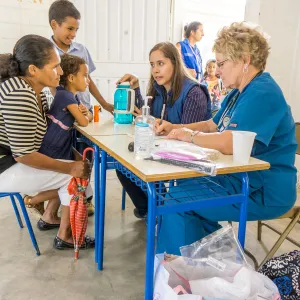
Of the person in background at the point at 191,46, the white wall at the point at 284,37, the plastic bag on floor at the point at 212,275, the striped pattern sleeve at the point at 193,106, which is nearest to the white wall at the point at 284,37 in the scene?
the white wall at the point at 284,37

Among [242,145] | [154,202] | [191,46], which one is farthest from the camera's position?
[191,46]

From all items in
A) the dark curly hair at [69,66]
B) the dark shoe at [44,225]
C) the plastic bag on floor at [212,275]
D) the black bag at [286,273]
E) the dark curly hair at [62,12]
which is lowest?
the dark shoe at [44,225]

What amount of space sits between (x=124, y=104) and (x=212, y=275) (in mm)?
1302

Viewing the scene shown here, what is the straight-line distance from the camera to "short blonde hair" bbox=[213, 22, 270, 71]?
4.79 feet

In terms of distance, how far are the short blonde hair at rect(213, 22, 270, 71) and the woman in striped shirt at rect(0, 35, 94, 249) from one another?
0.89m

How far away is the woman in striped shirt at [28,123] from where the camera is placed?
158cm

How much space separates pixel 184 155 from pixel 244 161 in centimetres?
23

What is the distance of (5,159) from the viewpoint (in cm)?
171

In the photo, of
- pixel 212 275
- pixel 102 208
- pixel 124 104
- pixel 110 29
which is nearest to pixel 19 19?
pixel 110 29

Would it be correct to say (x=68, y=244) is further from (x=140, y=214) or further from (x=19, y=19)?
(x=19, y=19)

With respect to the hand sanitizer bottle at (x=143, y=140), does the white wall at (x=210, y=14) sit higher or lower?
higher

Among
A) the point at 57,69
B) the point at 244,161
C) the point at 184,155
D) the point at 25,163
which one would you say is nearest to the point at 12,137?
the point at 25,163

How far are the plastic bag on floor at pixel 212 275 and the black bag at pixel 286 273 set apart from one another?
26 cm

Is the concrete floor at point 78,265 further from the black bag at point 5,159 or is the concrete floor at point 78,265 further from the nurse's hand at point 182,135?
the nurse's hand at point 182,135
